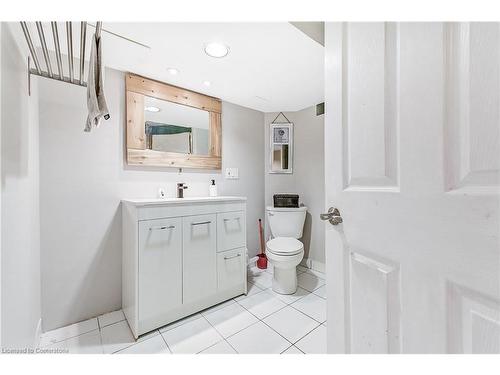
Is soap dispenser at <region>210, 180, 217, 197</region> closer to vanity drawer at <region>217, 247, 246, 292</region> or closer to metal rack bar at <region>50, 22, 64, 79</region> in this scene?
vanity drawer at <region>217, 247, 246, 292</region>

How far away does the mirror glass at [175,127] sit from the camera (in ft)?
5.95

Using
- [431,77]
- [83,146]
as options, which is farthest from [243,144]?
[431,77]

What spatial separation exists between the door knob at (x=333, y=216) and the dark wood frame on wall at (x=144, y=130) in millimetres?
1566

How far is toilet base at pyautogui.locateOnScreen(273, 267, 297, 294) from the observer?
6.17 ft

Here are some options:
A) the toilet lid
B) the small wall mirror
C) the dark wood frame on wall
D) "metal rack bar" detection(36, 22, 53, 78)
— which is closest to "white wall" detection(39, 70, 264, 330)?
the dark wood frame on wall

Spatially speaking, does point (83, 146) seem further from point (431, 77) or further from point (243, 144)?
point (431, 77)

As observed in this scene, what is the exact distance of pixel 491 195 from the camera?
39 cm

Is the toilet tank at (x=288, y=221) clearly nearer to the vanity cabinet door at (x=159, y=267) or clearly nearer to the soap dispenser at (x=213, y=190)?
the soap dispenser at (x=213, y=190)

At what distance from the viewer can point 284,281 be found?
188 cm

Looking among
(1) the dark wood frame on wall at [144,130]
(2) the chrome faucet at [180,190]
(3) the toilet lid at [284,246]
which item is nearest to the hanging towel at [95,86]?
(1) the dark wood frame on wall at [144,130]

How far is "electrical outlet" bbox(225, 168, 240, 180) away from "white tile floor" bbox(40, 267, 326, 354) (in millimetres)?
1235

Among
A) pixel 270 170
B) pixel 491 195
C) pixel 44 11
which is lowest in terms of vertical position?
pixel 491 195

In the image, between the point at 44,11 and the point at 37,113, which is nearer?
the point at 44,11

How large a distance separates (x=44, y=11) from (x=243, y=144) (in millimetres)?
1879
